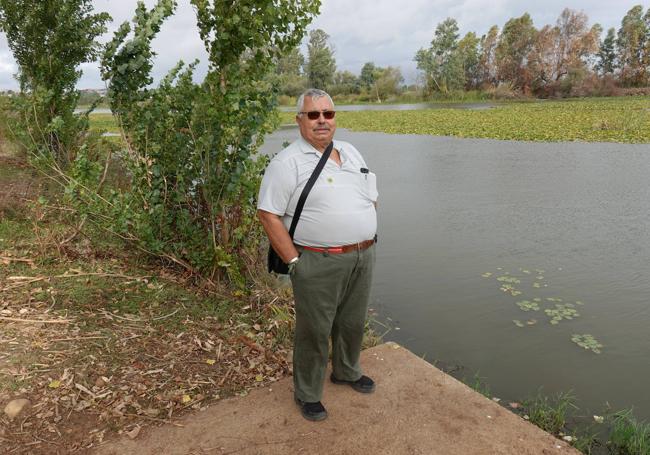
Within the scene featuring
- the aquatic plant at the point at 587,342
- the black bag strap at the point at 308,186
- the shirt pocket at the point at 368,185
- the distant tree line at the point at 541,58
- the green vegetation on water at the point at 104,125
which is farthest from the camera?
the distant tree line at the point at 541,58

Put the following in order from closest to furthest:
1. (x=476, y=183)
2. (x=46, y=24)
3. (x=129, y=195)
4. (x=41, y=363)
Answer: (x=41, y=363), (x=129, y=195), (x=46, y=24), (x=476, y=183)

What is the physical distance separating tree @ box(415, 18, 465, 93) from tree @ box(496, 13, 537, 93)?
5.32 metres

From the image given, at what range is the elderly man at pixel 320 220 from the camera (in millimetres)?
2434

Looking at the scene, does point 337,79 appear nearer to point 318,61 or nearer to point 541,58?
point 318,61

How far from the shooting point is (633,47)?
56281mm

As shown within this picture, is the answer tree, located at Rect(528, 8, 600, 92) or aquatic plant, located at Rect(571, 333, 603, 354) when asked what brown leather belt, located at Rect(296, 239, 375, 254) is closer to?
aquatic plant, located at Rect(571, 333, 603, 354)

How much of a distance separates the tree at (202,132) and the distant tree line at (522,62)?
5106cm

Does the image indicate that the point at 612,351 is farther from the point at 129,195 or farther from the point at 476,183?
the point at 476,183

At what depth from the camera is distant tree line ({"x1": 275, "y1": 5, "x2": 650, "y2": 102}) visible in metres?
53.8

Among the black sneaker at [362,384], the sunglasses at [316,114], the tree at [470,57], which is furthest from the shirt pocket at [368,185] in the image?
the tree at [470,57]

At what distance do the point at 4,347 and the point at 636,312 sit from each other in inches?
212

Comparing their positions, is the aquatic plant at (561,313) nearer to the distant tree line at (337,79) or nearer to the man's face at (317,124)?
the man's face at (317,124)

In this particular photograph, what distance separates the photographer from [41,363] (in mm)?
3174

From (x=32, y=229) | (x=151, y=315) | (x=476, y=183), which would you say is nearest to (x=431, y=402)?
(x=151, y=315)
